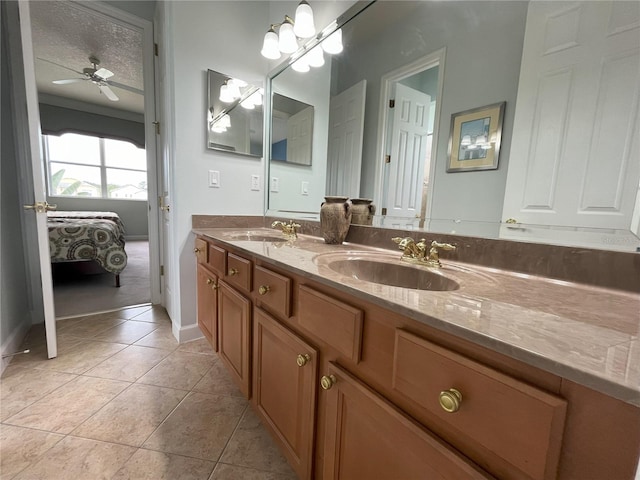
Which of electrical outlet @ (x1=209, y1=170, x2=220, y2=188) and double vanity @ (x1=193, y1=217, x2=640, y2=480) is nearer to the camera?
double vanity @ (x1=193, y1=217, x2=640, y2=480)

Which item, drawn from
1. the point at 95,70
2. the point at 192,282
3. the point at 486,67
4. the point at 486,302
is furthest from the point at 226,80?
the point at 95,70

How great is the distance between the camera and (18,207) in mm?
1910

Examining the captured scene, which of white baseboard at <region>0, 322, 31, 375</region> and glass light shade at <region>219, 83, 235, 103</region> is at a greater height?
glass light shade at <region>219, 83, 235, 103</region>

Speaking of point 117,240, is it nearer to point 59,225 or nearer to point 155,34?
point 59,225

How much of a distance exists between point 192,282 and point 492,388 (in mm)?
1924

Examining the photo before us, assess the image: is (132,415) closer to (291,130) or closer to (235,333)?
(235,333)

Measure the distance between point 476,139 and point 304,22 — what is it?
1.25 metres

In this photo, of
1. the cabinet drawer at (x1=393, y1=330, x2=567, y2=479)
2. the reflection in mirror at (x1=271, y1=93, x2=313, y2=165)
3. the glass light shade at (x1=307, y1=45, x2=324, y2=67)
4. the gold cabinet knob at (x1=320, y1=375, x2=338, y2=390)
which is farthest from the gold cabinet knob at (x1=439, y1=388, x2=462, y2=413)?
the glass light shade at (x1=307, y1=45, x2=324, y2=67)

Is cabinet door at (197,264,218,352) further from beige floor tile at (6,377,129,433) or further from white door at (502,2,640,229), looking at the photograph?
white door at (502,2,640,229)

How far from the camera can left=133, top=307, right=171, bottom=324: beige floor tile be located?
2209mm

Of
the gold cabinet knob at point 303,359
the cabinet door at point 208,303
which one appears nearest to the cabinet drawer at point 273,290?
the gold cabinet knob at point 303,359

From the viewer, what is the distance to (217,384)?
147 cm

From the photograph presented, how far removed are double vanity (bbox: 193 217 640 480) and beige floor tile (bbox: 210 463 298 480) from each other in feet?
0.57

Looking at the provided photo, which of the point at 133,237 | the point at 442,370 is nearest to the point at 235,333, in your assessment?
the point at 442,370
